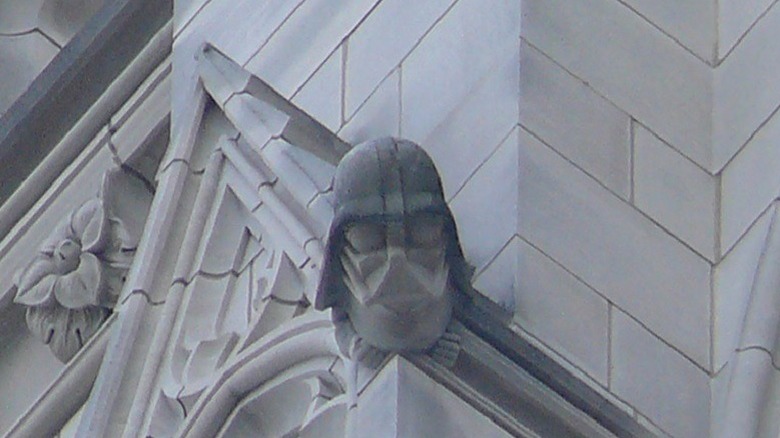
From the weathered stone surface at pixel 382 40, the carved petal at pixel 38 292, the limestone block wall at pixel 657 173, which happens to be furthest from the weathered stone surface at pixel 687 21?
the carved petal at pixel 38 292

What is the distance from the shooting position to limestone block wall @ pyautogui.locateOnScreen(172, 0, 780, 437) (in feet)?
21.0

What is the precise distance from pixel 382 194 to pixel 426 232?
9cm

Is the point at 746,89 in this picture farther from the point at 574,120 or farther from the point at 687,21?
the point at 574,120

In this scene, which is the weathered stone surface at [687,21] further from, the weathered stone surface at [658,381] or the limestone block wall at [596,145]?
the weathered stone surface at [658,381]

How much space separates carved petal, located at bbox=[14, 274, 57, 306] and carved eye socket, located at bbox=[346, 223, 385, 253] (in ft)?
6.41

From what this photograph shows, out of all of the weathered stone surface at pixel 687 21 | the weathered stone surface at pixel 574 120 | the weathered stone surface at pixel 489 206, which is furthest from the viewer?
the weathered stone surface at pixel 687 21

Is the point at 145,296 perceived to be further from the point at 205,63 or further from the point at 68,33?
the point at 68,33

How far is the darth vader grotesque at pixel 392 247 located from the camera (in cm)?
601

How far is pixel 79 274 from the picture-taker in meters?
7.84

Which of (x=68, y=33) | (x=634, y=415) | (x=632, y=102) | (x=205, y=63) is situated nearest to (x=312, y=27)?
(x=205, y=63)

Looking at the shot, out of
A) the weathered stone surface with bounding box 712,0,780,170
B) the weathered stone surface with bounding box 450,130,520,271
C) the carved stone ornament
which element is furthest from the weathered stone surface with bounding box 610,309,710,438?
the carved stone ornament

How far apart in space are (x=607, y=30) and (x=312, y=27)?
0.62 metres

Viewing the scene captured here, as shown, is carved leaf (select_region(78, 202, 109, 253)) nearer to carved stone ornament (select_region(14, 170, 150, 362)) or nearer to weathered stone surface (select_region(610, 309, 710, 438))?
carved stone ornament (select_region(14, 170, 150, 362))

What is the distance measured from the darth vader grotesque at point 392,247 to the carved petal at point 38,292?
1.92 m
